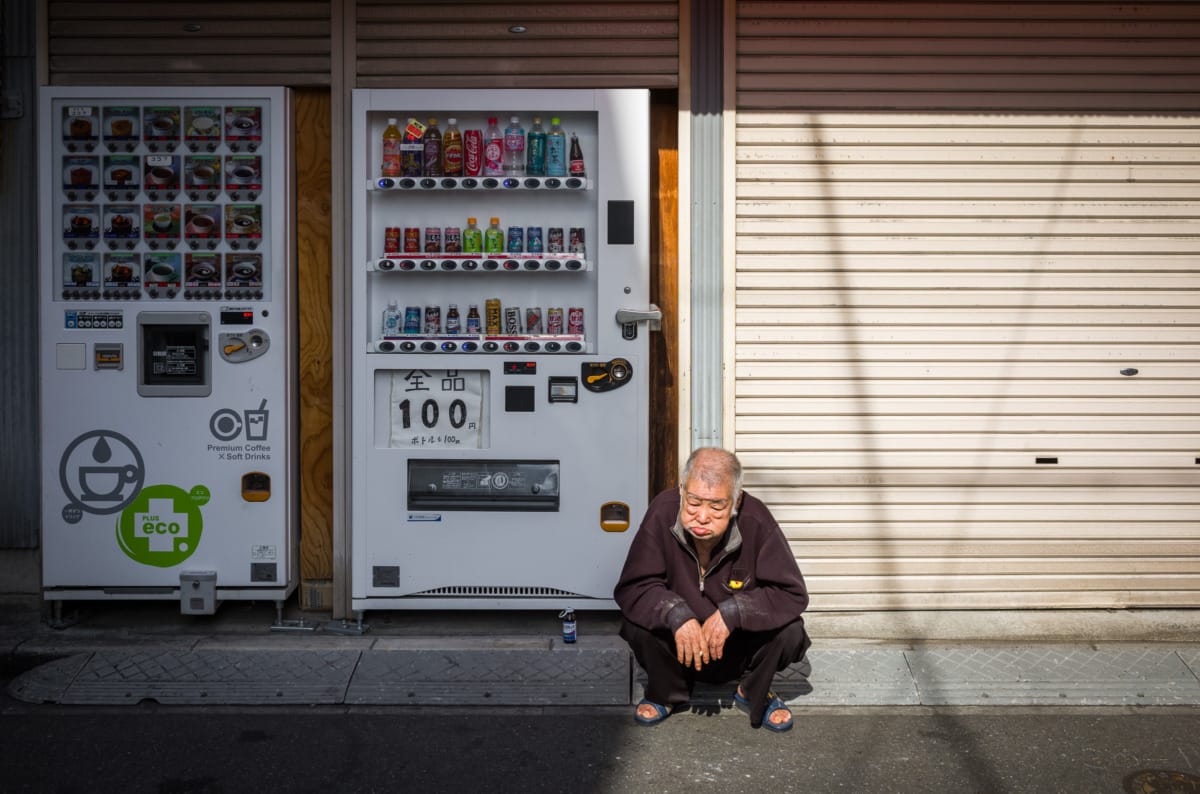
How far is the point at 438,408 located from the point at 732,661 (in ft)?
6.30

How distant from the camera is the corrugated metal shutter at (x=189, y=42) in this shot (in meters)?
5.82

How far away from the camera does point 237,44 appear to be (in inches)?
230

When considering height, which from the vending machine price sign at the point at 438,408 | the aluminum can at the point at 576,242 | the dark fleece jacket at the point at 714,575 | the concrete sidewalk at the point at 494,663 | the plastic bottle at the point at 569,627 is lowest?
the concrete sidewalk at the point at 494,663

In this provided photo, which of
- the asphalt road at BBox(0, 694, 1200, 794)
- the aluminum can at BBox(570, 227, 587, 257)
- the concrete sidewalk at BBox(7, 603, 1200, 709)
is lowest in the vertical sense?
the asphalt road at BBox(0, 694, 1200, 794)

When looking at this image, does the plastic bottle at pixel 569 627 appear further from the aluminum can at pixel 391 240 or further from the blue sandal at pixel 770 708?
the aluminum can at pixel 391 240

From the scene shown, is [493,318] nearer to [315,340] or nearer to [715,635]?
[315,340]

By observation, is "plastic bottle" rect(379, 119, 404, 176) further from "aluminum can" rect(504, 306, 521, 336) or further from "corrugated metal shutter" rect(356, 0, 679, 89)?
"aluminum can" rect(504, 306, 521, 336)

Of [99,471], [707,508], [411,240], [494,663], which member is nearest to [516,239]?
[411,240]

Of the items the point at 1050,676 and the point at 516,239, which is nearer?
the point at 1050,676

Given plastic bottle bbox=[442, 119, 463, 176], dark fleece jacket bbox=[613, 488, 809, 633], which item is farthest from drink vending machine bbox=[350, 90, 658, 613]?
dark fleece jacket bbox=[613, 488, 809, 633]

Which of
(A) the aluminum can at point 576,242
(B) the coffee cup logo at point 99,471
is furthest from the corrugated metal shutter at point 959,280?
(B) the coffee cup logo at point 99,471

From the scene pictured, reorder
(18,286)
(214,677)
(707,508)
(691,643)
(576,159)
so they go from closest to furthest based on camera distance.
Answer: (691,643)
(707,508)
(214,677)
(576,159)
(18,286)

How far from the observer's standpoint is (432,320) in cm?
586

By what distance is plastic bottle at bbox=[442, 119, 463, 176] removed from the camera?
228 inches
